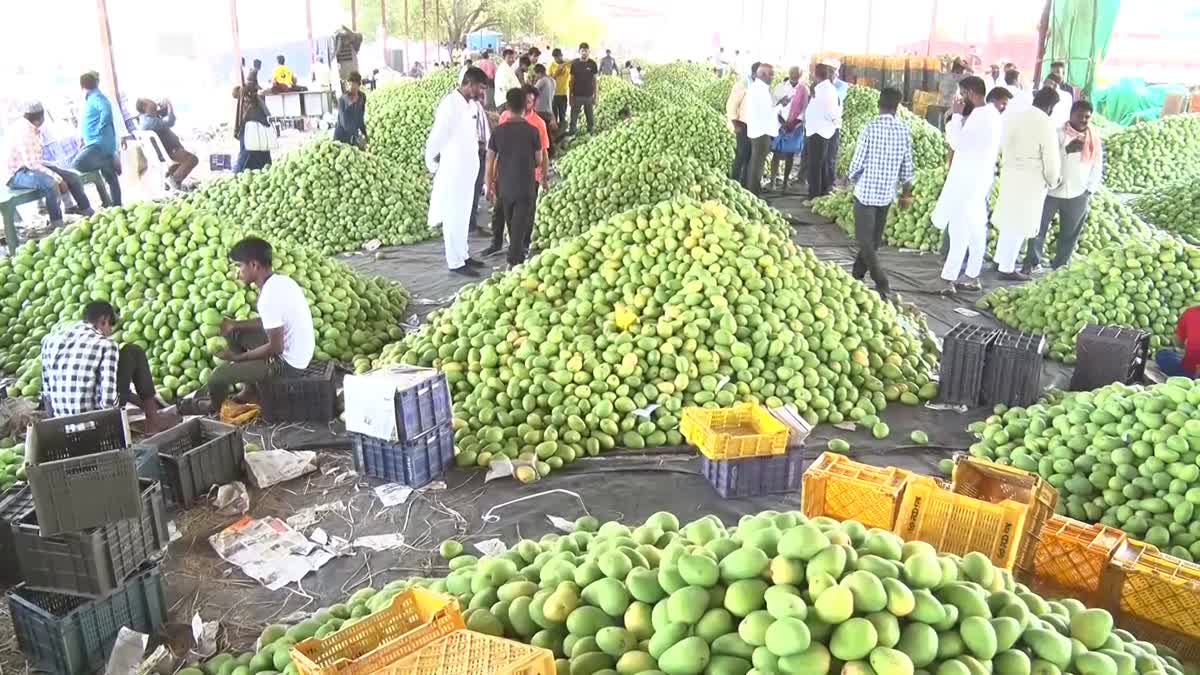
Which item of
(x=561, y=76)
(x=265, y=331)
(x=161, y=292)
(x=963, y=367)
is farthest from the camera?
(x=561, y=76)

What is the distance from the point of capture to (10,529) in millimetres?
3652

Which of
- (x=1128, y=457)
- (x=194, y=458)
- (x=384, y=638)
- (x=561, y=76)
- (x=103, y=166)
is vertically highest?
(x=561, y=76)

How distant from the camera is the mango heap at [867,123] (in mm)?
11984

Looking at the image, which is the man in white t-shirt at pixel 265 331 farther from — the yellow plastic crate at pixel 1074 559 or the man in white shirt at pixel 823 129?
the man in white shirt at pixel 823 129

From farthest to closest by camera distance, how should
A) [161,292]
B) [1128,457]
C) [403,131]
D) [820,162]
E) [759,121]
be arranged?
[403,131]
[820,162]
[759,121]
[161,292]
[1128,457]

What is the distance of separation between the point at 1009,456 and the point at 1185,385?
840 millimetres

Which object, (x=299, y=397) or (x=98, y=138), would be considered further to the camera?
(x=98, y=138)

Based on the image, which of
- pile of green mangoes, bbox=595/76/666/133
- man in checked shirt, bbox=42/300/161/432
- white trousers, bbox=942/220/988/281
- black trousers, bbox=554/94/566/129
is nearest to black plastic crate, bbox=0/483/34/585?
man in checked shirt, bbox=42/300/161/432

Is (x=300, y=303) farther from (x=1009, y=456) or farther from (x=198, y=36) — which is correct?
(x=198, y=36)

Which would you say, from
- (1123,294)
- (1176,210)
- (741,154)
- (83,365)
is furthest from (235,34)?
(1123,294)

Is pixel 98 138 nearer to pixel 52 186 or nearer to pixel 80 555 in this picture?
pixel 52 186

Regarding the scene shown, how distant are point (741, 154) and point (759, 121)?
0.82 meters

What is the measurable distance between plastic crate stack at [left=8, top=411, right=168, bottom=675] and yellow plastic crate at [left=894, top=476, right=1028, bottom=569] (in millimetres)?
2799

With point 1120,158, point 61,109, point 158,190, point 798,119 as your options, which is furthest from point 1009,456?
point 61,109
